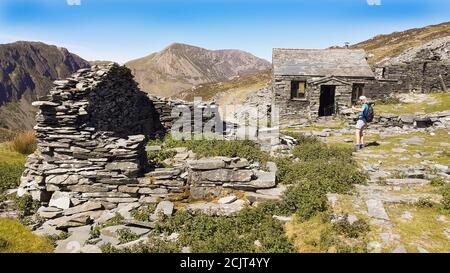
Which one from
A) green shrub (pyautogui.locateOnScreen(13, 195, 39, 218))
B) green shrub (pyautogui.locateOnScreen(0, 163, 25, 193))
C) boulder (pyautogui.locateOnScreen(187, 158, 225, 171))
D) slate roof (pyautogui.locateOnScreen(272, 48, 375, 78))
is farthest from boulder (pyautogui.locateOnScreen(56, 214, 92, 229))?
slate roof (pyautogui.locateOnScreen(272, 48, 375, 78))

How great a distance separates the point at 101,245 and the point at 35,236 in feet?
6.51

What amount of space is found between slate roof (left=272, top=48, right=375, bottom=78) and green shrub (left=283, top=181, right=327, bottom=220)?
2301 centimetres

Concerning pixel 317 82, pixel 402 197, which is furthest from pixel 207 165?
pixel 317 82

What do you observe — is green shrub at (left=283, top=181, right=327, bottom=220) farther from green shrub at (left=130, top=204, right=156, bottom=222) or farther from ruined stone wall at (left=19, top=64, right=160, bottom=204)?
ruined stone wall at (left=19, top=64, right=160, bottom=204)

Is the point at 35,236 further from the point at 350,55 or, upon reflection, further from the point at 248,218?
the point at 350,55

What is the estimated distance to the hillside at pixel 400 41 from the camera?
6205 centimetres

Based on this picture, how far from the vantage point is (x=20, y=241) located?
9039mm

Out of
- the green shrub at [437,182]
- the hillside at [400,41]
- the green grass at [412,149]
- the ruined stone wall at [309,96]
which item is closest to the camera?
the green shrub at [437,182]

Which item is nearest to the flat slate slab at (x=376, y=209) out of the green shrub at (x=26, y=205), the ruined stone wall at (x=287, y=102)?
the green shrub at (x=26, y=205)

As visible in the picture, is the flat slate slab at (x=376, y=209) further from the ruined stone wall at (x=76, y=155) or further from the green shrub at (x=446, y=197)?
the ruined stone wall at (x=76, y=155)

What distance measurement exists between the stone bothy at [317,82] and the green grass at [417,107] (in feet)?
9.52
